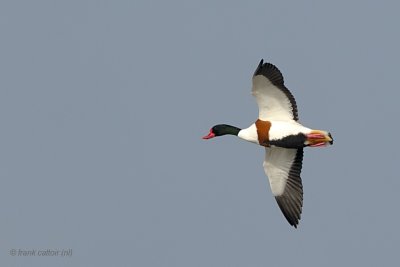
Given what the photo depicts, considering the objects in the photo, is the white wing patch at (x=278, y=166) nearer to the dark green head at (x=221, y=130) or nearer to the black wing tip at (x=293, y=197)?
the black wing tip at (x=293, y=197)

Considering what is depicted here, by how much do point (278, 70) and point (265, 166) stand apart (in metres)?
2.27

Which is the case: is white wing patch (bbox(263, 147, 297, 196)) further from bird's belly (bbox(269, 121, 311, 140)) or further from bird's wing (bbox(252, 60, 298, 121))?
bird's wing (bbox(252, 60, 298, 121))

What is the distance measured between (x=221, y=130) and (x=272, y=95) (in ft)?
6.24

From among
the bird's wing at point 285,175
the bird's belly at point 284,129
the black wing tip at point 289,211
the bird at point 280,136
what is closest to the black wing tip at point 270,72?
the bird at point 280,136

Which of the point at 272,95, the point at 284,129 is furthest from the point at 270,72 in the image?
the point at 284,129

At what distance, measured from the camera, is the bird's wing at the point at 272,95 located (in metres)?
16.1

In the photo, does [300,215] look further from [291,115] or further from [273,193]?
[291,115]

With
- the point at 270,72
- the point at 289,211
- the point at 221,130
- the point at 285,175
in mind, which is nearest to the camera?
the point at 270,72

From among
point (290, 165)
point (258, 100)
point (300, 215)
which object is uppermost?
point (258, 100)

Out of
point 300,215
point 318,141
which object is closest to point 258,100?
point 318,141

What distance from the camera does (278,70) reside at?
636 inches

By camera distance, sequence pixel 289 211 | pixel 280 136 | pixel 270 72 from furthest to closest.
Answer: pixel 289 211 < pixel 280 136 < pixel 270 72

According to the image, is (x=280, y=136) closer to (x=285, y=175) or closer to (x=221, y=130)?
(x=285, y=175)

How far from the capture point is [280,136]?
1642 centimetres
